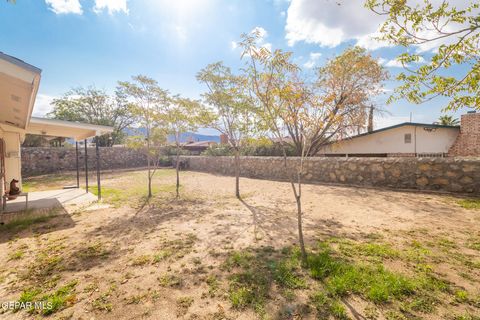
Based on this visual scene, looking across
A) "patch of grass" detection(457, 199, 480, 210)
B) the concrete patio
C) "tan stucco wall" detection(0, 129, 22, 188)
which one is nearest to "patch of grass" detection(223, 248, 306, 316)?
"patch of grass" detection(457, 199, 480, 210)

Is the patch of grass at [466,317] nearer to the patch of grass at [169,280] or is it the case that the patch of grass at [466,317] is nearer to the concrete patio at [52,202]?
the patch of grass at [169,280]

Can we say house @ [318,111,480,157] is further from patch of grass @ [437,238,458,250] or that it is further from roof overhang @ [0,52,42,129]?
roof overhang @ [0,52,42,129]

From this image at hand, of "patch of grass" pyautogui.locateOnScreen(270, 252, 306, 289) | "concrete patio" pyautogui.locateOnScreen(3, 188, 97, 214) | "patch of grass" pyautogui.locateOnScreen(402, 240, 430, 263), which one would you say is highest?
"concrete patio" pyautogui.locateOnScreen(3, 188, 97, 214)

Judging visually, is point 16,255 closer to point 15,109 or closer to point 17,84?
point 17,84

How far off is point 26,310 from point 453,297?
5.15 metres

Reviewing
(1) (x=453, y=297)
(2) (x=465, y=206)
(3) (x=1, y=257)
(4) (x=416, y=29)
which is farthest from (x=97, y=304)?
(2) (x=465, y=206)

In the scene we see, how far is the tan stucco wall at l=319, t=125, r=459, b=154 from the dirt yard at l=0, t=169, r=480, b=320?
10592 millimetres

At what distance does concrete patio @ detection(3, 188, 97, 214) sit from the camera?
23.6 feet

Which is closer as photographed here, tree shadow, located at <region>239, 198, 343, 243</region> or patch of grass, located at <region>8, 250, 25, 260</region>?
patch of grass, located at <region>8, 250, 25, 260</region>

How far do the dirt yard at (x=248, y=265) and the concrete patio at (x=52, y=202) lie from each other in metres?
1.61

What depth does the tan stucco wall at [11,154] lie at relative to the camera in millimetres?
8979

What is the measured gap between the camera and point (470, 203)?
6355 mm

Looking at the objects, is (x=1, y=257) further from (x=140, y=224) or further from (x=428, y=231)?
(x=428, y=231)

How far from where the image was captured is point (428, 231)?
15.0 ft
